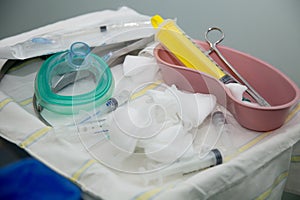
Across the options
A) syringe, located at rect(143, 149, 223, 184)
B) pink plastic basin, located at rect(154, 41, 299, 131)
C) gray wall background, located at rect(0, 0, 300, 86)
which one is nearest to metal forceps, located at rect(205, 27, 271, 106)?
pink plastic basin, located at rect(154, 41, 299, 131)

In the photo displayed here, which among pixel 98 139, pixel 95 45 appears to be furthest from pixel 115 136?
pixel 95 45

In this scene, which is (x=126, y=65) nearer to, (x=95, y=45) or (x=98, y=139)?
(x=95, y=45)

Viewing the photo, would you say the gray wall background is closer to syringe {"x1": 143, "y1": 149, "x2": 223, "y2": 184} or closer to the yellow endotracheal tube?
the yellow endotracheal tube

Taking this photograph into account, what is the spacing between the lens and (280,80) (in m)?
0.63

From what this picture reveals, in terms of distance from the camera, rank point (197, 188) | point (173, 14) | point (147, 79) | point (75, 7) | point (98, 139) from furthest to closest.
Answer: point (75, 7) < point (173, 14) < point (147, 79) < point (98, 139) < point (197, 188)

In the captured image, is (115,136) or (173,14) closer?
(115,136)

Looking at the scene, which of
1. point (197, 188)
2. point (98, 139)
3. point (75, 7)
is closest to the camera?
point (197, 188)

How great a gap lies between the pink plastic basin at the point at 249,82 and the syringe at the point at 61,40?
140mm

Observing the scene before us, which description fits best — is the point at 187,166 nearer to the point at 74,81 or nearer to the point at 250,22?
the point at 74,81

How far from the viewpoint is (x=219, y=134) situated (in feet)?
1.92

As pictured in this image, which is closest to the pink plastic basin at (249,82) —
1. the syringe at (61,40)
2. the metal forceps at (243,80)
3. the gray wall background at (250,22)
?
the metal forceps at (243,80)

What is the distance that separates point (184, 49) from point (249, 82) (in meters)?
0.13

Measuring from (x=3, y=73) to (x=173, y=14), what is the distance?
0.49m

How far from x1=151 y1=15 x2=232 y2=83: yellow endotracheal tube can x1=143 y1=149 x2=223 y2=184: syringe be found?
0.17 m
